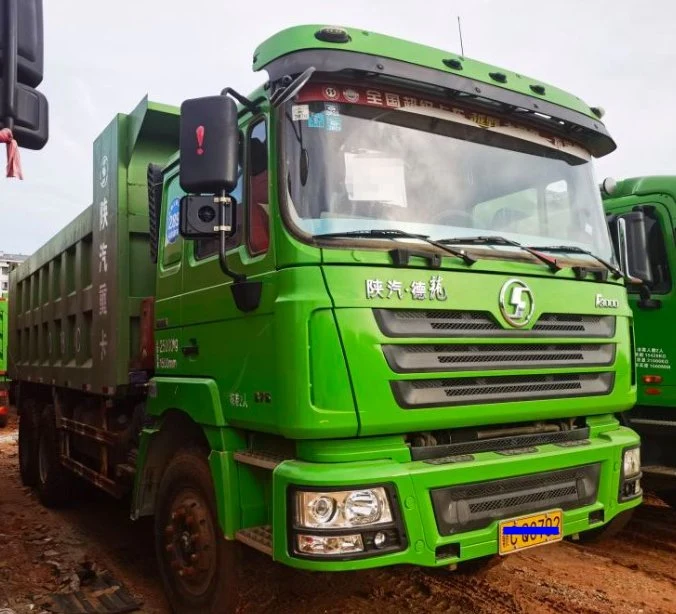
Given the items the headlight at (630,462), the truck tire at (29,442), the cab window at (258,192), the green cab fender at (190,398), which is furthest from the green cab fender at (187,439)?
the truck tire at (29,442)

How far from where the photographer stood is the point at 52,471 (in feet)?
20.2

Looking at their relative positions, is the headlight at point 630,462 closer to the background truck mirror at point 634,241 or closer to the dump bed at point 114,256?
the background truck mirror at point 634,241

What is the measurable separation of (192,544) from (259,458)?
0.75m

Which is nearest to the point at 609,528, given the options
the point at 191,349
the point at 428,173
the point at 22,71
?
the point at 428,173

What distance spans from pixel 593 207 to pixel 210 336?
84.2 inches

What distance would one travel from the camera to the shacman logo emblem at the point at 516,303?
2.80m

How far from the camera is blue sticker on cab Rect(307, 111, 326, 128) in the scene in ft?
8.72

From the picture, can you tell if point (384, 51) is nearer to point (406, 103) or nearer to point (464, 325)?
point (406, 103)

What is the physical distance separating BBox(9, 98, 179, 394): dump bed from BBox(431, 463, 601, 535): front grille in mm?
2552

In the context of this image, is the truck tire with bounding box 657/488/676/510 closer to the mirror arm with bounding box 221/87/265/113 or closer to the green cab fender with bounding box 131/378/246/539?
the green cab fender with bounding box 131/378/246/539

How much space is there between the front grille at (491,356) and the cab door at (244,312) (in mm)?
547

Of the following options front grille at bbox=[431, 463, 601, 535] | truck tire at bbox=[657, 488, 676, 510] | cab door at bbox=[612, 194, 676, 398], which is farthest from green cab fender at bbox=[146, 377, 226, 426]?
truck tire at bbox=[657, 488, 676, 510]

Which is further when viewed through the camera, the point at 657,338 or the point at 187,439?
the point at 657,338

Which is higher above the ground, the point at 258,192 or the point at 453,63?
the point at 453,63
